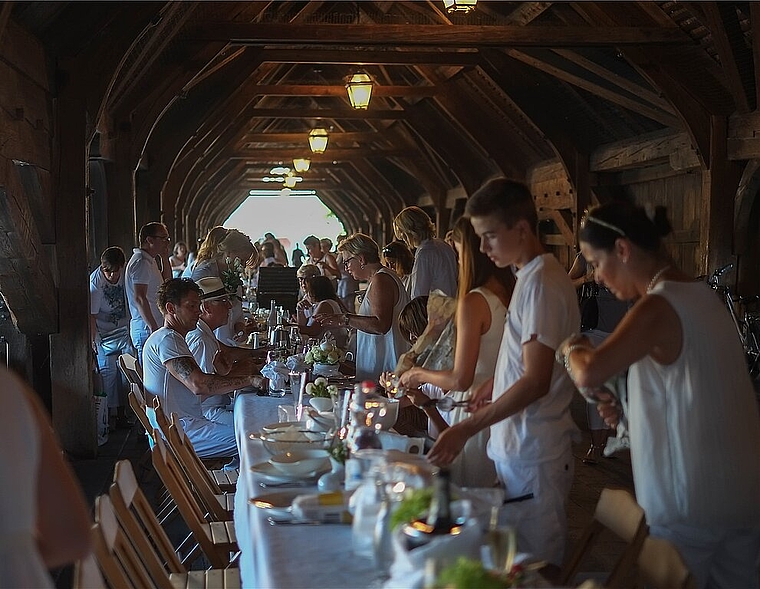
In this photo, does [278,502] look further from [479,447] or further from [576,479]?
[576,479]

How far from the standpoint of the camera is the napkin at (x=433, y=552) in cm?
192

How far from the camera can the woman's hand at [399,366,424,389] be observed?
11.9 feet

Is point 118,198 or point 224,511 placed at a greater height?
point 118,198

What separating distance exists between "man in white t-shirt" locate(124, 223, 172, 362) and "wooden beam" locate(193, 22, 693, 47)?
1663 mm

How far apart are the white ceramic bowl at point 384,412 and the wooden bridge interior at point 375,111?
2.30m

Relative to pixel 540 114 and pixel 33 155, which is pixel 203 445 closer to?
pixel 33 155

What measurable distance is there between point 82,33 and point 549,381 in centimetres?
478

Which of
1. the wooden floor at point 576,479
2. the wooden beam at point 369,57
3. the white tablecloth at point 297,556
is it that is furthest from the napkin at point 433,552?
the wooden beam at point 369,57

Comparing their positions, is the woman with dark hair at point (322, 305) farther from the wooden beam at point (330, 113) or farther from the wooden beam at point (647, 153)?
the wooden beam at point (330, 113)

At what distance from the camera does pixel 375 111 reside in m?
15.6

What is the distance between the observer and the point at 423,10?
11648 millimetres

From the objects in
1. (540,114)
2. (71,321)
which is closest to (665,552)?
(71,321)

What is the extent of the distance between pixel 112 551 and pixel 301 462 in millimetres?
718

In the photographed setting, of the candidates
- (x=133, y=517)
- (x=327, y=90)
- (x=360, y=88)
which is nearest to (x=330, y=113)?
(x=327, y=90)
